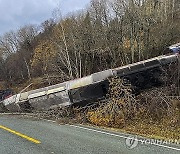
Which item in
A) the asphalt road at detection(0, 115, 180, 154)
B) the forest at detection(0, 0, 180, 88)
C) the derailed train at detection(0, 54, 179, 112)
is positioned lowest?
the asphalt road at detection(0, 115, 180, 154)

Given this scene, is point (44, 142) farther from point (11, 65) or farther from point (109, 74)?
point (11, 65)

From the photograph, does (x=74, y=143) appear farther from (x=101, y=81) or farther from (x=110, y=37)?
(x=110, y=37)

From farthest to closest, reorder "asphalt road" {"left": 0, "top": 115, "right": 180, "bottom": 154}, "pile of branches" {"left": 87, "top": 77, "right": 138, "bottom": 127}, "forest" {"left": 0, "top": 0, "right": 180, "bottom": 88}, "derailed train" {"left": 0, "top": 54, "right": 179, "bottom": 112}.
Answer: "forest" {"left": 0, "top": 0, "right": 180, "bottom": 88}, "derailed train" {"left": 0, "top": 54, "right": 179, "bottom": 112}, "pile of branches" {"left": 87, "top": 77, "right": 138, "bottom": 127}, "asphalt road" {"left": 0, "top": 115, "right": 180, "bottom": 154}

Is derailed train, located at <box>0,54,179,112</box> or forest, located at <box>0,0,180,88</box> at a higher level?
forest, located at <box>0,0,180,88</box>

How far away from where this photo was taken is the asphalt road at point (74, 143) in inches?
371

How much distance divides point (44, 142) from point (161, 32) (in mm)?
22071

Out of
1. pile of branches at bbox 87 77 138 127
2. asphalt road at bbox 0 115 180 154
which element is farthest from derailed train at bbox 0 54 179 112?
asphalt road at bbox 0 115 180 154

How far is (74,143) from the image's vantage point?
10.7m

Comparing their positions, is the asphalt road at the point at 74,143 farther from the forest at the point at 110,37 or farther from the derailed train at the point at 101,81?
the forest at the point at 110,37

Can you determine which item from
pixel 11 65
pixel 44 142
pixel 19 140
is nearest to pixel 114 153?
pixel 44 142

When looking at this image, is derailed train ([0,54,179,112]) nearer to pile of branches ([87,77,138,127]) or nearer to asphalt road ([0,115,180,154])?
pile of branches ([87,77,138,127])

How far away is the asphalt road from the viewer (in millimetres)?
9422

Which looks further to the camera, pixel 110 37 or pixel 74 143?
pixel 110 37

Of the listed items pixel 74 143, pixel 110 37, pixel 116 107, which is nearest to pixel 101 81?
pixel 116 107
